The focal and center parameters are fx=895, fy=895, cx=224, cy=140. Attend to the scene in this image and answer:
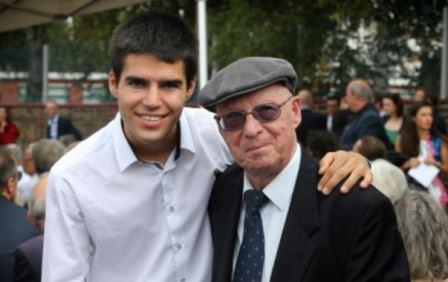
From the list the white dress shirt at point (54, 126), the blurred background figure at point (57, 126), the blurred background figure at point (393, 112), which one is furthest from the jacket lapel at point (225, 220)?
the white dress shirt at point (54, 126)

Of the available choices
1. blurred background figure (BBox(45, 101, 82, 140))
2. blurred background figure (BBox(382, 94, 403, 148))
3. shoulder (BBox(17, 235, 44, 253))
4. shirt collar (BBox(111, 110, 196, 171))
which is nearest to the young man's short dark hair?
shirt collar (BBox(111, 110, 196, 171))

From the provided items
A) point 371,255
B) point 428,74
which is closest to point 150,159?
point 371,255

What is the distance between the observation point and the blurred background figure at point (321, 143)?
6334 mm

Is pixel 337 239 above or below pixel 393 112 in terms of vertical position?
above

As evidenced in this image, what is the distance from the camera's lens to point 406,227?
3.77 meters

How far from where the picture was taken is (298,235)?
2.77m

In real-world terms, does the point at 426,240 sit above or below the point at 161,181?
below

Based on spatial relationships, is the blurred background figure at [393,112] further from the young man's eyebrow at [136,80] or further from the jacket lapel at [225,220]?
the young man's eyebrow at [136,80]

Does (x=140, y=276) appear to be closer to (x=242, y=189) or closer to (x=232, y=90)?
(x=242, y=189)

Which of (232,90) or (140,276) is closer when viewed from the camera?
(232,90)

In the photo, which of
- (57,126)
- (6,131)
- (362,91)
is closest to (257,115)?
(362,91)

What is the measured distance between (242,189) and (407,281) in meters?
0.67

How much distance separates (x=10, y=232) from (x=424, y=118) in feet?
16.5

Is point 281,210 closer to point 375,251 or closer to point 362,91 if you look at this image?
point 375,251
